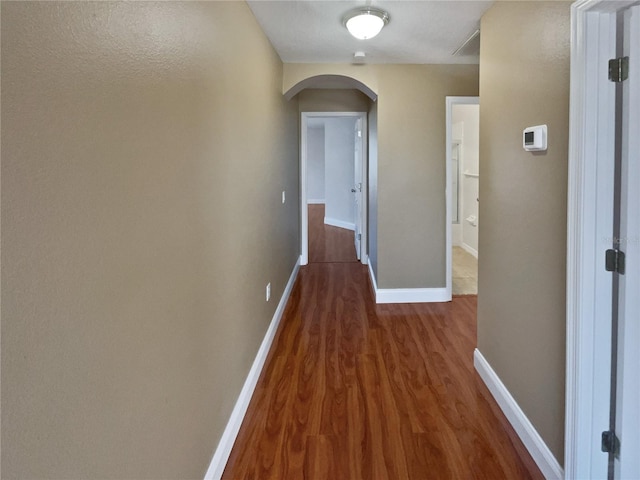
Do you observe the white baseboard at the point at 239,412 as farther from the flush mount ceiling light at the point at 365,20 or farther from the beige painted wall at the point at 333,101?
the beige painted wall at the point at 333,101

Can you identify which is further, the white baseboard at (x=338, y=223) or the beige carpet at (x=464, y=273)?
the white baseboard at (x=338, y=223)

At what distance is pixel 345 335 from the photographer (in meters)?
3.32

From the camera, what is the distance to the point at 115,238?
3.10 feet

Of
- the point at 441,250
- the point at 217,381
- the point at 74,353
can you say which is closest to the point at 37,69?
the point at 74,353

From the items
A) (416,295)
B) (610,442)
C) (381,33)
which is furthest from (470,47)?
(610,442)

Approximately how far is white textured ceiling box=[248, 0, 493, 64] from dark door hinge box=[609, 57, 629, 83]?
3.85ft

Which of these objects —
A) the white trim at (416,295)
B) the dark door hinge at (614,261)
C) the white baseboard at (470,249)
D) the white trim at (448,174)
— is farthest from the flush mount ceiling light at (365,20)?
the white baseboard at (470,249)

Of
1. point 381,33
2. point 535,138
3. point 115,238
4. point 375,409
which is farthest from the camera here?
point 381,33

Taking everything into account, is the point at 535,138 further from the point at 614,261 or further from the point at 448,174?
the point at 448,174

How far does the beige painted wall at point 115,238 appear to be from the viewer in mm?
671

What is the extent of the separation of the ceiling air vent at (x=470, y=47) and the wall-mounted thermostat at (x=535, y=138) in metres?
1.43

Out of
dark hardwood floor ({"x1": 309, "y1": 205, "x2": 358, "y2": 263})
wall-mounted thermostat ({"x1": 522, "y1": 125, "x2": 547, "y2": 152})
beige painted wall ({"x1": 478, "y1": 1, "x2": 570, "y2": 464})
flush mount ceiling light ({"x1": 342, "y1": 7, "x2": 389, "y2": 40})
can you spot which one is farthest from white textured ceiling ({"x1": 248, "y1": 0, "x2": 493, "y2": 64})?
dark hardwood floor ({"x1": 309, "y1": 205, "x2": 358, "y2": 263})

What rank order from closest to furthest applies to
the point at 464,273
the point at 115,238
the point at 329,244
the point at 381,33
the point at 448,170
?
the point at 115,238 < the point at 381,33 < the point at 448,170 < the point at 464,273 < the point at 329,244

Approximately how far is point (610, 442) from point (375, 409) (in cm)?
106
